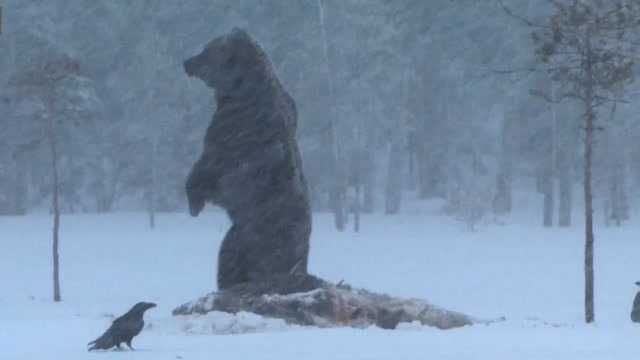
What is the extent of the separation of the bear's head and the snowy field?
4328 millimetres

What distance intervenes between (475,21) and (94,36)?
19.2 metres

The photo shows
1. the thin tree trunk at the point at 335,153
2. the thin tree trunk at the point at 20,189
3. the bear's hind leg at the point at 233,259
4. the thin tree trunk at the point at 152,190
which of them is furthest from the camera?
the thin tree trunk at the point at 20,189

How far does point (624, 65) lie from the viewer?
2225 cm

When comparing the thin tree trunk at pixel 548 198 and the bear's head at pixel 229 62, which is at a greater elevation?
the bear's head at pixel 229 62

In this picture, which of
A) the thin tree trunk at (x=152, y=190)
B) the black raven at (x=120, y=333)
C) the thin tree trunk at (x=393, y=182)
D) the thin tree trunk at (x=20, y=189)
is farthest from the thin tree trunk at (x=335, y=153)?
the black raven at (x=120, y=333)

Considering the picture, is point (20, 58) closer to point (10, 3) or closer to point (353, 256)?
point (10, 3)

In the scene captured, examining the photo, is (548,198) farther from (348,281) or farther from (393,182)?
(348,281)

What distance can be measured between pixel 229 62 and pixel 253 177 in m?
2.12

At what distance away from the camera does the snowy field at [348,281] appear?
14.8 metres

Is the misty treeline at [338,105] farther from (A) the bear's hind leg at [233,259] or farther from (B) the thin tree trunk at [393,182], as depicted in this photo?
(A) the bear's hind leg at [233,259]

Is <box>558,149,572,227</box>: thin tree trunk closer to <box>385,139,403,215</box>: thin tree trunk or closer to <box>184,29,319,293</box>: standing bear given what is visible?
<box>385,139,403,215</box>: thin tree trunk

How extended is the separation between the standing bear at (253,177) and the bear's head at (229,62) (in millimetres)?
18

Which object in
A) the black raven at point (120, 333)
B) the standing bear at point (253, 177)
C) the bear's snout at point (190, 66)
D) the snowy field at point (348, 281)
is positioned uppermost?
the bear's snout at point (190, 66)

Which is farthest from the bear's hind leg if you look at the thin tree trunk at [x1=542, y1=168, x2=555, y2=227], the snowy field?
the thin tree trunk at [x1=542, y1=168, x2=555, y2=227]
